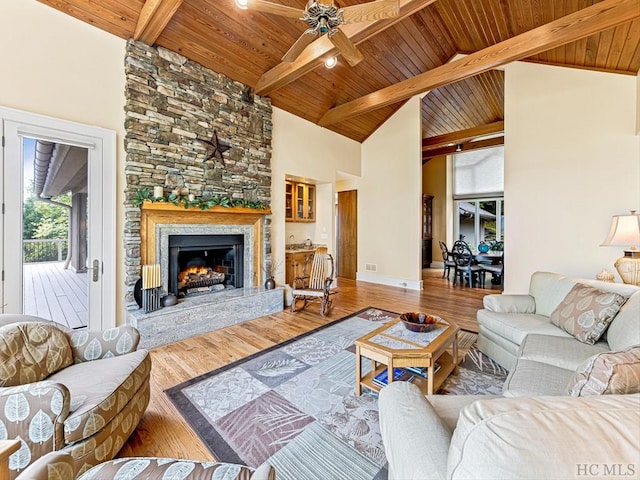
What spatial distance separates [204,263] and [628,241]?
561 cm

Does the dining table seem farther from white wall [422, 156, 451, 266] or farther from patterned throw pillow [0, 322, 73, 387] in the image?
patterned throw pillow [0, 322, 73, 387]

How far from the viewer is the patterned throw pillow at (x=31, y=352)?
4.76 feet

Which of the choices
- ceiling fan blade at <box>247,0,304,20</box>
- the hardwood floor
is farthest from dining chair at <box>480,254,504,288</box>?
ceiling fan blade at <box>247,0,304,20</box>

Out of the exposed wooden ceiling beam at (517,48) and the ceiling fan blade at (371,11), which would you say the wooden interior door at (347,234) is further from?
the ceiling fan blade at (371,11)

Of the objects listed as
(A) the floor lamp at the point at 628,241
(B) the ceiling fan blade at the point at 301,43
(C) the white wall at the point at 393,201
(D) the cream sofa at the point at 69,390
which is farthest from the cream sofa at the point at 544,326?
(C) the white wall at the point at 393,201

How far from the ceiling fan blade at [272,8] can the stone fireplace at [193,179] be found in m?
2.05

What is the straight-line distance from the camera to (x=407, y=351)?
199 cm

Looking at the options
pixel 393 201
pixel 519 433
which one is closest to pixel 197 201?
pixel 519 433

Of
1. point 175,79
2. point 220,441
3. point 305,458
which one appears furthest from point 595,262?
point 175,79

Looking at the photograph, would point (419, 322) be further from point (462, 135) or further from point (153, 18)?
point (462, 135)

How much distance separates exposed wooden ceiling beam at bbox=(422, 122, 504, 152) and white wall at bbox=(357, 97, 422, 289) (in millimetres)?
1492

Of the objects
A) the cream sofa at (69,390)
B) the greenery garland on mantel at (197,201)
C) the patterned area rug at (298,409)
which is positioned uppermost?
the greenery garland on mantel at (197,201)

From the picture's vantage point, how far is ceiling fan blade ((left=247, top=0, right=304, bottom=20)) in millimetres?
2175

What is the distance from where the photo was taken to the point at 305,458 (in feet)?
5.28
